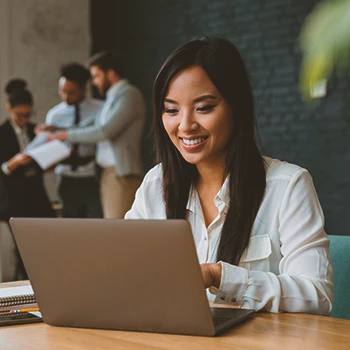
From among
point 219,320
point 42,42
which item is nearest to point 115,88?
point 42,42

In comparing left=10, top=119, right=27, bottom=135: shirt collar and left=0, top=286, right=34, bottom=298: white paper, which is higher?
left=10, top=119, right=27, bottom=135: shirt collar

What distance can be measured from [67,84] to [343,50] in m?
4.15

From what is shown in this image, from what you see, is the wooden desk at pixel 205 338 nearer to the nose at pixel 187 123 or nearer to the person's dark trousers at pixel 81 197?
the nose at pixel 187 123

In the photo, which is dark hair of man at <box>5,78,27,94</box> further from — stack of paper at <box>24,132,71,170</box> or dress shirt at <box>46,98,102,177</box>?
stack of paper at <box>24,132,71,170</box>

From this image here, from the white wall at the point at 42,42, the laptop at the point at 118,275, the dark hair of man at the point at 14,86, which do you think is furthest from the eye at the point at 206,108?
the white wall at the point at 42,42

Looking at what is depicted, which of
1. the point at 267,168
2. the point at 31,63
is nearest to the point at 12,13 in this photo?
the point at 31,63

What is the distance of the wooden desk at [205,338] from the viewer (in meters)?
1.11

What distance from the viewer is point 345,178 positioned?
479 cm

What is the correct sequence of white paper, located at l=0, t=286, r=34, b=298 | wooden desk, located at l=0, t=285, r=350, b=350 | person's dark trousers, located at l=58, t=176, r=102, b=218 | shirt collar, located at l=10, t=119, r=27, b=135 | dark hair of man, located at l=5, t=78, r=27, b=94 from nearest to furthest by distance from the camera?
wooden desk, located at l=0, t=285, r=350, b=350, white paper, located at l=0, t=286, r=34, b=298, shirt collar, located at l=10, t=119, r=27, b=135, person's dark trousers, located at l=58, t=176, r=102, b=218, dark hair of man, located at l=5, t=78, r=27, b=94

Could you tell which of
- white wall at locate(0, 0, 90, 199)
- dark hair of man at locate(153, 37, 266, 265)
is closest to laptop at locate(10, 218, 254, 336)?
dark hair of man at locate(153, 37, 266, 265)

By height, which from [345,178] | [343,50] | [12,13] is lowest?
[345,178]

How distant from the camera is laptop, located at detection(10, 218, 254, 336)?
3.66 ft

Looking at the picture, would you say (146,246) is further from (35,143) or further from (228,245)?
(35,143)

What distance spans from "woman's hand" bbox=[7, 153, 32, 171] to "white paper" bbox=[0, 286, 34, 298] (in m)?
2.99
